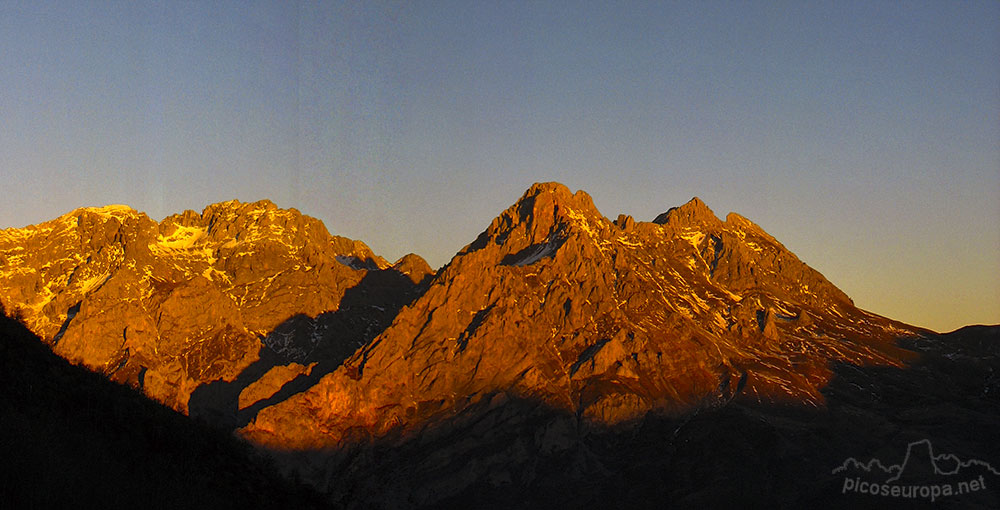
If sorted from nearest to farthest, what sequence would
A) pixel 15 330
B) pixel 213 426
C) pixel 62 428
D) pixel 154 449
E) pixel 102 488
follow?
pixel 102 488 < pixel 62 428 < pixel 154 449 < pixel 15 330 < pixel 213 426

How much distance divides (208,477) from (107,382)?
28.7 feet

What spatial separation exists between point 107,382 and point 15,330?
4414 millimetres

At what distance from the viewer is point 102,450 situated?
3897 cm

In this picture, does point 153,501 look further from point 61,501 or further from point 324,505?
point 324,505

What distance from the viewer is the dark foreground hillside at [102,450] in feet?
114

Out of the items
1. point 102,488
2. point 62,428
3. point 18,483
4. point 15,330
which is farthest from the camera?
point 15,330

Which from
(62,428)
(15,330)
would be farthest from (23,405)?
(15,330)

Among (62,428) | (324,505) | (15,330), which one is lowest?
(324,505)

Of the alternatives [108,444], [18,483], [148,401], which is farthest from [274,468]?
[18,483]

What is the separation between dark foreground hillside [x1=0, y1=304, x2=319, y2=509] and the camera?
34625 millimetres

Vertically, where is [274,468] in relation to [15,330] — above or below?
below

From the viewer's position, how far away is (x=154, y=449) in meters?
Result: 42.1

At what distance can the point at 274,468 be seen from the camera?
48.9m

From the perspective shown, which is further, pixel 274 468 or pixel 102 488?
pixel 274 468
